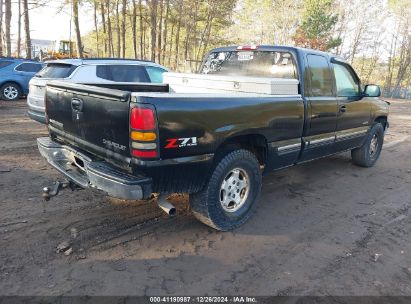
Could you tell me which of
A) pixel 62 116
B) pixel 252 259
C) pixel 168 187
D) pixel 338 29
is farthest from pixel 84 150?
pixel 338 29

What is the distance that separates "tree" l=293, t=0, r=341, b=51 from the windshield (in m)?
34.1

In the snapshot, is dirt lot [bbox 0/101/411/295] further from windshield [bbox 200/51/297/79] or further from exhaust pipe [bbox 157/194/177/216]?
windshield [bbox 200/51/297/79]

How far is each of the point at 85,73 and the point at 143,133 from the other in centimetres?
538

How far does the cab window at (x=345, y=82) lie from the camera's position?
17.3 feet

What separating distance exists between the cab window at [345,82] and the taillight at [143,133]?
11.3ft

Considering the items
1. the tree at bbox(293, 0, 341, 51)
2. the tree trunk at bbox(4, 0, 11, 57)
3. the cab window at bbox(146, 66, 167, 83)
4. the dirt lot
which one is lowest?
the dirt lot

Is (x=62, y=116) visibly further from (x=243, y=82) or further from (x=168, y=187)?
(x=243, y=82)

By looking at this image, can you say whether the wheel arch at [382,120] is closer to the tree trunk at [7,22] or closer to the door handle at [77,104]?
the door handle at [77,104]

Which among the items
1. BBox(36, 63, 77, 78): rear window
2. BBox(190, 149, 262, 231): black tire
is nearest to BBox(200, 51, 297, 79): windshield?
BBox(190, 149, 262, 231): black tire

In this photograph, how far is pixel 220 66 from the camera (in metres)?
5.37

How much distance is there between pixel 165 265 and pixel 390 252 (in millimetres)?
2278

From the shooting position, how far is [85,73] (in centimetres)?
755

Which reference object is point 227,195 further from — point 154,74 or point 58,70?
point 58,70

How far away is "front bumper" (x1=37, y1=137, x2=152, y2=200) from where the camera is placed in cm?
296
